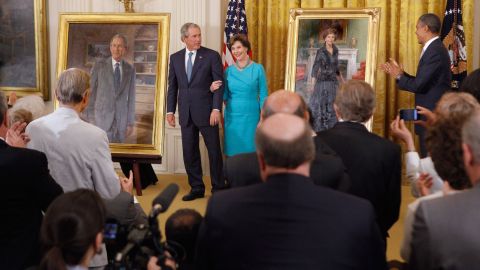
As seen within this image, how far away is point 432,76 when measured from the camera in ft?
20.4

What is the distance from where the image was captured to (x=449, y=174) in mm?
2391

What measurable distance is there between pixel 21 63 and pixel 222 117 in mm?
2707

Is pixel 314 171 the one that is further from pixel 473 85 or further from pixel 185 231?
pixel 473 85

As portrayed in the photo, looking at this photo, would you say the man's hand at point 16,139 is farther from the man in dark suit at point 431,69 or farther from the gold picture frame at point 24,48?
the gold picture frame at point 24,48

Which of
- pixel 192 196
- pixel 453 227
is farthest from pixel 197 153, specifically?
pixel 453 227

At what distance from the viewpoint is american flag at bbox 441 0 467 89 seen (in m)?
7.05

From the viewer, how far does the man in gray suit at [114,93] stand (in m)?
6.75

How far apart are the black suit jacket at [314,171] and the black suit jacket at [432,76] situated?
12.2 feet

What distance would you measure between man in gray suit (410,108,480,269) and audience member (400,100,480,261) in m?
0.29

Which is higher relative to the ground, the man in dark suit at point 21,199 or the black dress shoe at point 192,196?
the man in dark suit at point 21,199

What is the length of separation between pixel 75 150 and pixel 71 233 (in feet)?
4.25

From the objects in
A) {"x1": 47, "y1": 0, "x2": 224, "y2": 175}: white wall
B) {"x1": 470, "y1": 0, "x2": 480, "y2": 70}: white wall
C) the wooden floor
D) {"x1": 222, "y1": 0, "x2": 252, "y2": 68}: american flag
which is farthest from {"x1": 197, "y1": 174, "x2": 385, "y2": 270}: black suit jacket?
{"x1": 470, "y1": 0, "x2": 480, "y2": 70}: white wall


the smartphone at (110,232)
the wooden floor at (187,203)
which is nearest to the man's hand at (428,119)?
the smartphone at (110,232)

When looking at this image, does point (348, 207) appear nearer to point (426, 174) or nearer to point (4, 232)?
point (426, 174)
